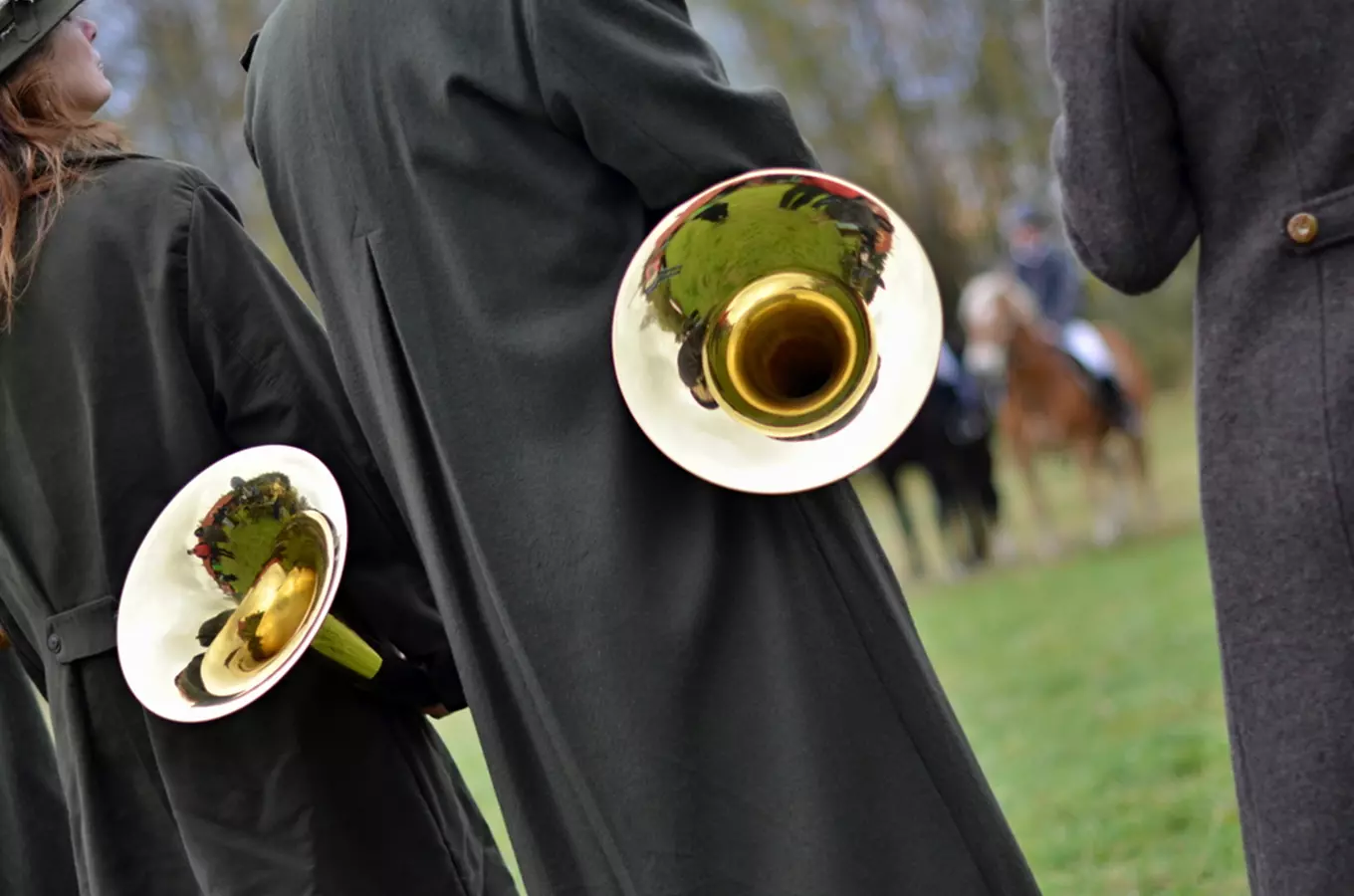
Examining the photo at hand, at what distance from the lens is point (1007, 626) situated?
7.88 meters

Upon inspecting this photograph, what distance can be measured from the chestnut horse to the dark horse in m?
0.21

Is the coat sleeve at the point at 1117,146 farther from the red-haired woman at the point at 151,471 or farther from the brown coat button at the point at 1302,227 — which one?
the red-haired woman at the point at 151,471

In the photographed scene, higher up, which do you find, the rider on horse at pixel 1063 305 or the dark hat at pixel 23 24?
the dark hat at pixel 23 24

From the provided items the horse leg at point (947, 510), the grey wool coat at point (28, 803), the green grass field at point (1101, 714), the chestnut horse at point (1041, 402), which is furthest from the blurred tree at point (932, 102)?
the grey wool coat at point (28, 803)

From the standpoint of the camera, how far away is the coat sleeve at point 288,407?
9.04 feet

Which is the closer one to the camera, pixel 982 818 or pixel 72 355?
pixel 982 818

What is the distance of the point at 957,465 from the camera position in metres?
11.3

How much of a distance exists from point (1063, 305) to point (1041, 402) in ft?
2.99

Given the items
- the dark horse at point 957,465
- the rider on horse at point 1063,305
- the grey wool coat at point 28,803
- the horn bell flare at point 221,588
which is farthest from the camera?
the dark horse at point 957,465

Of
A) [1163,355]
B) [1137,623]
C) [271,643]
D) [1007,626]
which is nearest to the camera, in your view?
[271,643]

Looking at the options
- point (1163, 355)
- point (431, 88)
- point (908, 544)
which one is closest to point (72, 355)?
point (431, 88)

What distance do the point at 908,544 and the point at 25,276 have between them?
919 cm

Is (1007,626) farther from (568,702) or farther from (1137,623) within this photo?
(568,702)

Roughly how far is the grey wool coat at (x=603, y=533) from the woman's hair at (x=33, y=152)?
610mm
